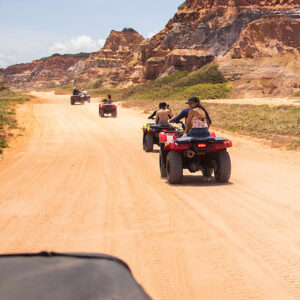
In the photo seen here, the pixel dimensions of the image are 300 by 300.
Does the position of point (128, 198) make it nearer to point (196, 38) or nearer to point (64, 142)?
point (64, 142)

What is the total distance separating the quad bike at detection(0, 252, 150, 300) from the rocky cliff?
40801 millimetres

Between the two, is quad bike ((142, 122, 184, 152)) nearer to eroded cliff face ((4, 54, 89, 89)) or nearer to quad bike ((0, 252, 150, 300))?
quad bike ((0, 252, 150, 300))

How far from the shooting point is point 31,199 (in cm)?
689

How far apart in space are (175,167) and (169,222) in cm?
257

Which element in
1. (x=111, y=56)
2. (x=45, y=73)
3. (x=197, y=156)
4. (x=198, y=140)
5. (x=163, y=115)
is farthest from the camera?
(x=45, y=73)

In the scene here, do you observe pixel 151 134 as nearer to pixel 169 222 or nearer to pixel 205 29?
pixel 169 222

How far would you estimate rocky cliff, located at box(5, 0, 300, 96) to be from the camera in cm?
5175

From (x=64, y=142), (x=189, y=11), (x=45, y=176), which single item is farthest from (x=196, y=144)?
(x=189, y=11)

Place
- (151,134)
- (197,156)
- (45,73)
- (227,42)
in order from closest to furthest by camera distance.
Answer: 1. (197,156)
2. (151,134)
3. (227,42)
4. (45,73)

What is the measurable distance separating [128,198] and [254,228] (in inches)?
97.1

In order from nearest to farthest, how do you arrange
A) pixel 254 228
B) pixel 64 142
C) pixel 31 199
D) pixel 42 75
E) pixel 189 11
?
1. pixel 254 228
2. pixel 31 199
3. pixel 64 142
4. pixel 189 11
5. pixel 42 75

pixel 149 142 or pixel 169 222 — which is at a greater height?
pixel 149 142

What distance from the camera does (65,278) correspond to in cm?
157

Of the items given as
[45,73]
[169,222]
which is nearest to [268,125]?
[169,222]
